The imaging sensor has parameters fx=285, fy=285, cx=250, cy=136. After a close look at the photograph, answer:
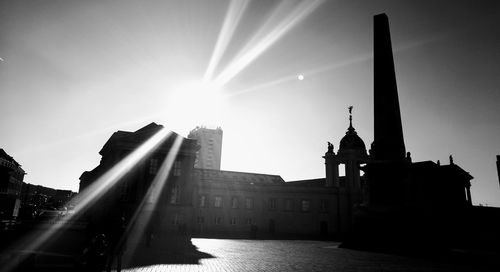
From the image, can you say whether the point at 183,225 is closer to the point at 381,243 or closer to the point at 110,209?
the point at 110,209

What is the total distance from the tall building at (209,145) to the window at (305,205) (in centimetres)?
7401

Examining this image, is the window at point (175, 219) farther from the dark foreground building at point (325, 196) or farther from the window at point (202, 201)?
the window at point (202, 201)

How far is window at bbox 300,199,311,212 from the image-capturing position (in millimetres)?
43062

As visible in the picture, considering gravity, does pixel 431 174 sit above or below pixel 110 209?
above

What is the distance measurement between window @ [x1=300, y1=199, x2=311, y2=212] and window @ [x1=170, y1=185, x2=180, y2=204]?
19606 mm

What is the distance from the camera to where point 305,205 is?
43.2 m

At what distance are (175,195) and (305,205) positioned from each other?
20.3 meters

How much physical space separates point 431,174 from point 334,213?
46.4ft

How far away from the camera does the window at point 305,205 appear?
4306 centimetres

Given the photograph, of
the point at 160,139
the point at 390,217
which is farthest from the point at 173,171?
the point at 390,217

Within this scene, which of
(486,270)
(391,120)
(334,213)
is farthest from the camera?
(334,213)

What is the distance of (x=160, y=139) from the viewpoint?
3388 cm

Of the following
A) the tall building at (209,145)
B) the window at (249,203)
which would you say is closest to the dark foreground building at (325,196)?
the window at (249,203)

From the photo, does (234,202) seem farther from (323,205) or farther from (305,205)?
(323,205)
